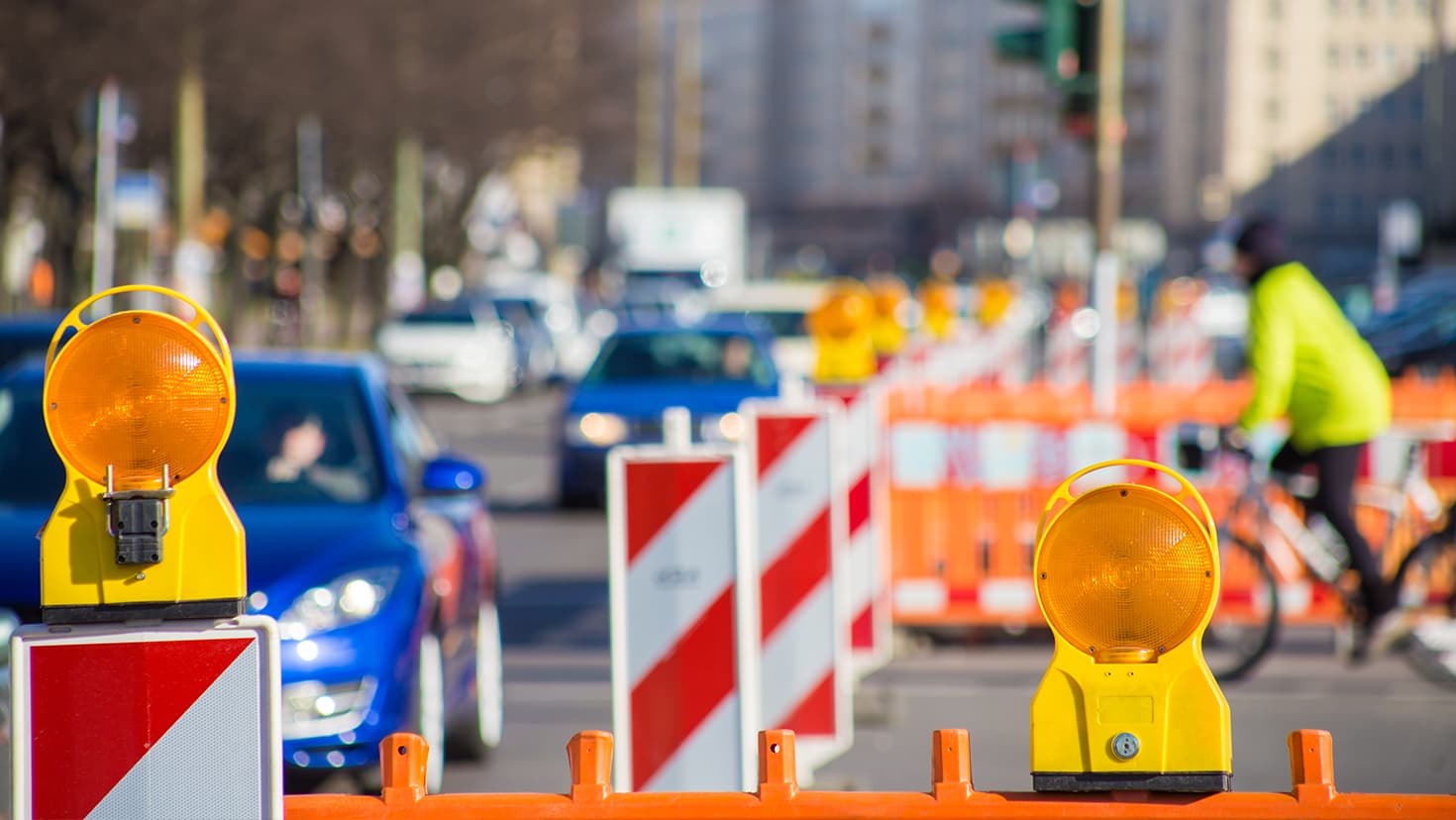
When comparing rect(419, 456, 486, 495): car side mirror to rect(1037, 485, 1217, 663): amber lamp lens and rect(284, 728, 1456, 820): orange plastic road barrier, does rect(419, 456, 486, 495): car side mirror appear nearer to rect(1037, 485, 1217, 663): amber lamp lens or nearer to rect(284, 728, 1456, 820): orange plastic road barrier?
rect(284, 728, 1456, 820): orange plastic road barrier

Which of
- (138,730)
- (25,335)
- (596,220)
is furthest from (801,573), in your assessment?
(596,220)

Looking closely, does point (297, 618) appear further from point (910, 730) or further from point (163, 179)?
point (163, 179)

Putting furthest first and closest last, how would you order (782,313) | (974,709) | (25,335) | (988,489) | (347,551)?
(782,313) < (25,335) < (988,489) < (974,709) < (347,551)

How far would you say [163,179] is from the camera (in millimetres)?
50844

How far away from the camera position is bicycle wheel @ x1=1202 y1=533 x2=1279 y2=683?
9648 millimetres

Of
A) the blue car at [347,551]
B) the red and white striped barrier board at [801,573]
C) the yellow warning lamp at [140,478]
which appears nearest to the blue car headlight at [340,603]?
the blue car at [347,551]

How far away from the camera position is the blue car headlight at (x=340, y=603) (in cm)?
673

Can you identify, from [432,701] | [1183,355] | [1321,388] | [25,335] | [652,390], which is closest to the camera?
[432,701]

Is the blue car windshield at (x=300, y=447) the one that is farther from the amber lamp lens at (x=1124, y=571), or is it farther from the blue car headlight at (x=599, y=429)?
the blue car headlight at (x=599, y=429)

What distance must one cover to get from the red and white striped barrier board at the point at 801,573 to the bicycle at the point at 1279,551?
213cm

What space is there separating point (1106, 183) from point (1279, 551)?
13.1 feet

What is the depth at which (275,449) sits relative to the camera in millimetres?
7922

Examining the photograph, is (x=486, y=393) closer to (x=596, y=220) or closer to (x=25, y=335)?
(x=25, y=335)

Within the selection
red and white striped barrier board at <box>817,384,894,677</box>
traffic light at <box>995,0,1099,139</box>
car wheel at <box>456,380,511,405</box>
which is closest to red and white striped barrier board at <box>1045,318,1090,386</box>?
car wheel at <box>456,380,511,405</box>
